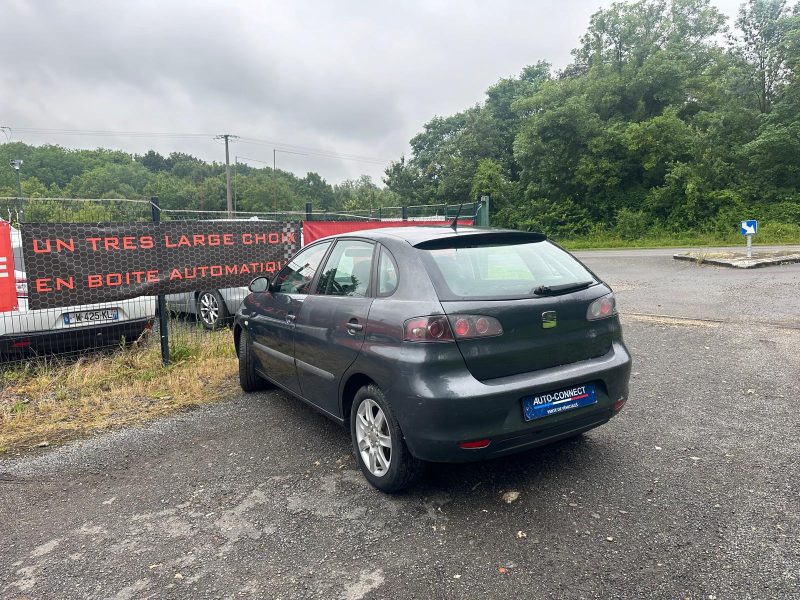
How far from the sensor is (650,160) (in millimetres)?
29094

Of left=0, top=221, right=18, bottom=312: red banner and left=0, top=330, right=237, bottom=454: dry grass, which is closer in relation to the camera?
left=0, top=330, right=237, bottom=454: dry grass

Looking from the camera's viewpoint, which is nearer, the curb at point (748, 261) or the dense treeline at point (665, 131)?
the curb at point (748, 261)

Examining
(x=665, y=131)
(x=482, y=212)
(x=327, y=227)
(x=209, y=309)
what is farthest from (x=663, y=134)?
(x=209, y=309)

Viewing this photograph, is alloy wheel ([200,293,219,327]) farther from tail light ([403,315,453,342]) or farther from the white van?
tail light ([403,315,453,342])

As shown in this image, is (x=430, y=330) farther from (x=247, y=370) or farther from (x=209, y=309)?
(x=209, y=309)

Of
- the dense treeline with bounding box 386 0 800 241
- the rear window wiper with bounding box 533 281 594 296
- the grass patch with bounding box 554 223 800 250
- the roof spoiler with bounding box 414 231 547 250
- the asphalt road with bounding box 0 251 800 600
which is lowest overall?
the asphalt road with bounding box 0 251 800 600

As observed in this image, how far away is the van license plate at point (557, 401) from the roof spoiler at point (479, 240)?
107 centimetres

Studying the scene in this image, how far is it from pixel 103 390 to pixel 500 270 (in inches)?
172

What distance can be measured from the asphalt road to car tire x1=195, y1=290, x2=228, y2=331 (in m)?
3.56

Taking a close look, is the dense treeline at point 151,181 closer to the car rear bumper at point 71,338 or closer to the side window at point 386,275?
the car rear bumper at point 71,338

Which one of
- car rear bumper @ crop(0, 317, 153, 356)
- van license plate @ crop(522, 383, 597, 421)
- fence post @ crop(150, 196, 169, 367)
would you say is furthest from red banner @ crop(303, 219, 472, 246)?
van license plate @ crop(522, 383, 597, 421)

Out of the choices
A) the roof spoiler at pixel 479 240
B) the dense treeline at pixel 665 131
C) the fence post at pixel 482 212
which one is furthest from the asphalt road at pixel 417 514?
the dense treeline at pixel 665 131

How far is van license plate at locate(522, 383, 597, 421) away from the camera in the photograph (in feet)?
9.90

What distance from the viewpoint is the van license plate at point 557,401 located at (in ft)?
9.90
